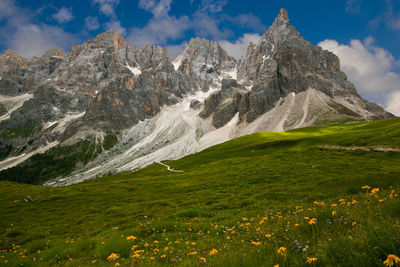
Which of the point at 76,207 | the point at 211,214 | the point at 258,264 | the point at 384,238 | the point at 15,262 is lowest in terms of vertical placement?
the point at 76,207

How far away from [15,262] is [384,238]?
48.6 ft

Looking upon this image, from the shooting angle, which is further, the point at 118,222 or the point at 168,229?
the point at 118,222

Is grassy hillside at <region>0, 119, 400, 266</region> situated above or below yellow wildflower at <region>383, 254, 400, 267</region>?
below

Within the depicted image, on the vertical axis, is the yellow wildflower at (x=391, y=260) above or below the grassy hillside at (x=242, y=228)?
above

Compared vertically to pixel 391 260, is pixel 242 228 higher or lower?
lower

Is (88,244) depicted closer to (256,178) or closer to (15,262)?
(15,262)

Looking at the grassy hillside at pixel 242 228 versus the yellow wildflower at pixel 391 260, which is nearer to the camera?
the yellow wildflower at pixel 391 260

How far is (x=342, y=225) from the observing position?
19.6 feet

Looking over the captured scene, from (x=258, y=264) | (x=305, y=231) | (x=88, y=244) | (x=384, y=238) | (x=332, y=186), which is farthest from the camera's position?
(x=332, y=186)

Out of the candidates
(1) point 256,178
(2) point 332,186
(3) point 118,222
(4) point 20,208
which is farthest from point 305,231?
(4) point 20,208

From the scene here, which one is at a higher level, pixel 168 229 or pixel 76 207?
pixel 168 229

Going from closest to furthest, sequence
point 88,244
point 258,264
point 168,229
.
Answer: point 258,264 < point 88,244 < point 168,229

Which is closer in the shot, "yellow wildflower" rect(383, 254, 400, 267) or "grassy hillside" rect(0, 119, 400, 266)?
"yellow wildflower" rect(383, 254, 400, 267)

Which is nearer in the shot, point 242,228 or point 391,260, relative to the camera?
point 391,260
